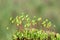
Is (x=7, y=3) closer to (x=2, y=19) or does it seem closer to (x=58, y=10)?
(x=2, y=19)

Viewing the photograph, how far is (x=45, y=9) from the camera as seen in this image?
12.4 feet

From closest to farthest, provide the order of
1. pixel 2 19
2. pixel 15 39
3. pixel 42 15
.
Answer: pixel 15 39 < pixel 2 19 < pixel 42 15

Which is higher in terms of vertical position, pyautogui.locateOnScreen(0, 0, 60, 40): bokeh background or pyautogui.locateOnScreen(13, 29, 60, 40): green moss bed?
→ pyautogui.locateOnScreen(0, 0, 60, 40): bokeh background

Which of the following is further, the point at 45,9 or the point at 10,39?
the point at 45,9

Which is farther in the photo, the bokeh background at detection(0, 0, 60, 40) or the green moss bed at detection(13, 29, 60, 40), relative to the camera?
the bokeh background at detection(0, 0, 60, 40)

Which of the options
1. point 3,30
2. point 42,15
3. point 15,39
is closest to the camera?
point 15,39

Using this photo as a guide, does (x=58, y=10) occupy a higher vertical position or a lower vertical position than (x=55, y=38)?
higher

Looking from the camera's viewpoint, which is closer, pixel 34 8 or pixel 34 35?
pixel 34 35

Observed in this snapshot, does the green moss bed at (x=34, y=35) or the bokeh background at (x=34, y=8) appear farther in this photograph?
the bokeh background at (x=34, y=8)

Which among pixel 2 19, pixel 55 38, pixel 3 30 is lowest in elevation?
pixel 55 38

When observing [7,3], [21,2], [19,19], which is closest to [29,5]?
[21,2]

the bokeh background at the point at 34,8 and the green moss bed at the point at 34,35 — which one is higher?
the bokeh background at the point at 34,8

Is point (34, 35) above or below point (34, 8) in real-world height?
below

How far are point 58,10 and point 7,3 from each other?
88cm
